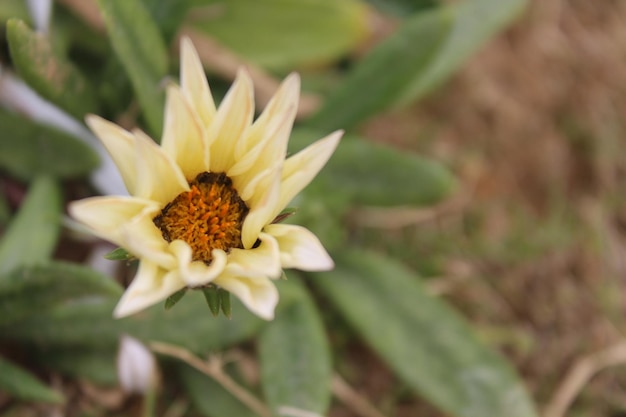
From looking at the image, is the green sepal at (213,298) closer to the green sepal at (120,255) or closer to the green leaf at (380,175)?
the green sepal at (120,255)

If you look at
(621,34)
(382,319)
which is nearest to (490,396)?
(382,319)

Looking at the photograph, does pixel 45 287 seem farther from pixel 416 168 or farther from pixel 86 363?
pixel 416 168

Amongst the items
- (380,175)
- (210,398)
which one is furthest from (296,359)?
(380,175)

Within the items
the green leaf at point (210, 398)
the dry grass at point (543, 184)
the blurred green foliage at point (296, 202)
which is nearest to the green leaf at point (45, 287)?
the blurred green foliage at point (296, 202)

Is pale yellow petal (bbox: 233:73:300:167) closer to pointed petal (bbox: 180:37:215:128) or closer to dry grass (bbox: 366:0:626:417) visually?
pointed petal (bbox: 180:37:215:128)

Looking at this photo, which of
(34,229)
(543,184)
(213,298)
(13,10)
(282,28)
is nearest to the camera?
(213,298)

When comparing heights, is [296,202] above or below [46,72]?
below
